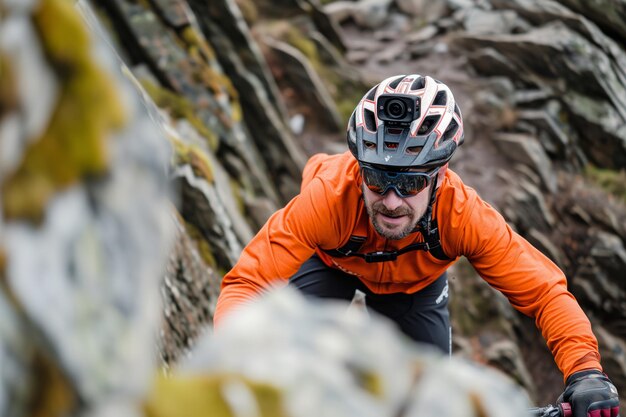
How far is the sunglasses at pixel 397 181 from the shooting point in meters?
7.25

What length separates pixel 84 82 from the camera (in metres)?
2.51

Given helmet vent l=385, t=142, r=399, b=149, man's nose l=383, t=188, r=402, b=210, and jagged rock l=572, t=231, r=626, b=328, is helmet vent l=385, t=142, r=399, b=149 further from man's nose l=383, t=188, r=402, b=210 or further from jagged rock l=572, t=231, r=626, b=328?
jagged rock l=572, t=231, r=626, b=328

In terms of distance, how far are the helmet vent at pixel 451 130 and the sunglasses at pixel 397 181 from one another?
0.61 m

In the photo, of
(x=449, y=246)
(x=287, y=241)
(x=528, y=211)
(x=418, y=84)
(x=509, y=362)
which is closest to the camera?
(x=287, y=241)

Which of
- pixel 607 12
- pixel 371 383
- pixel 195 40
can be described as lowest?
pixel 607 12

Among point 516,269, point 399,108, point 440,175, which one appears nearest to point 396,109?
point 399,108

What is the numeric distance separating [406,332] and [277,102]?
1121 centimetres

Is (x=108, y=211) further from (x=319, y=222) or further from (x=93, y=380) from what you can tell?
(x=319, y=222)

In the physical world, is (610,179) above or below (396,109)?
below

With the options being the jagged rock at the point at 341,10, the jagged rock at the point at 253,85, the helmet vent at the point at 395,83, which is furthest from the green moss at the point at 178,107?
the jagged rock at the point at 341,10

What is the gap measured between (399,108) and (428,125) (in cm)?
37

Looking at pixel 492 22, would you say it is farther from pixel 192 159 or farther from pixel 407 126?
pixel 407 126

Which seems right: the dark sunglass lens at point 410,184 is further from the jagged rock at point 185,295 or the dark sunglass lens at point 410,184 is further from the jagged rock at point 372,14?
the jagged rock at point 372,14

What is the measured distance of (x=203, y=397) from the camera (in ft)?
8.95
